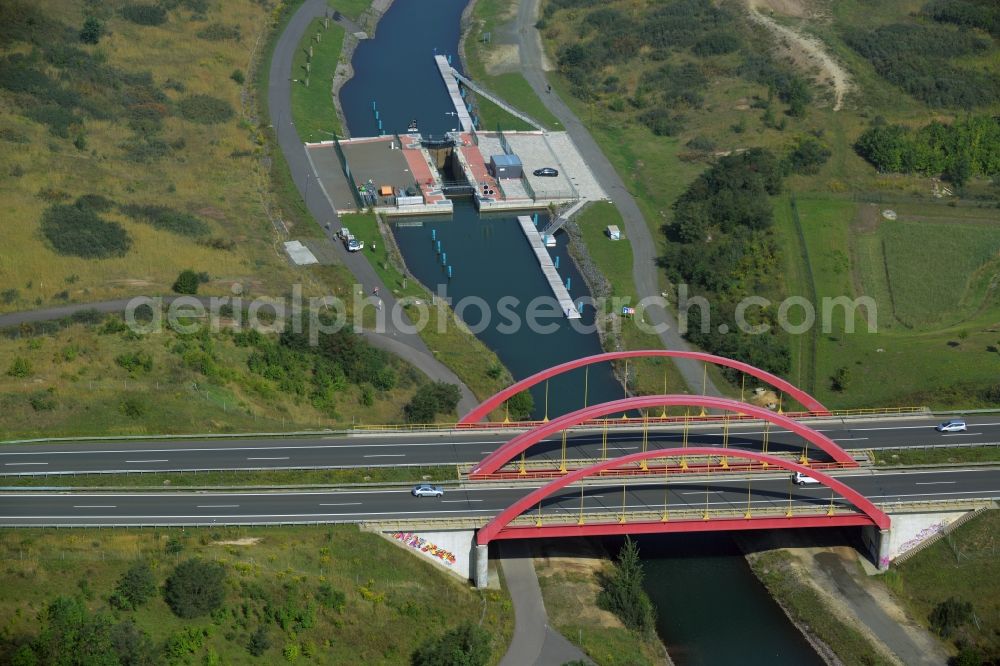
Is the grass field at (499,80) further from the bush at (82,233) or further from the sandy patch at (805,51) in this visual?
the bush at (82,233)

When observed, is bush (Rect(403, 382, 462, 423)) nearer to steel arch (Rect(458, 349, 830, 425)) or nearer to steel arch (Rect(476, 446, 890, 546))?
steel arch (Rect(458, 349, 830, 425))

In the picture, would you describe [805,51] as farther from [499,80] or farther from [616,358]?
[616,358]

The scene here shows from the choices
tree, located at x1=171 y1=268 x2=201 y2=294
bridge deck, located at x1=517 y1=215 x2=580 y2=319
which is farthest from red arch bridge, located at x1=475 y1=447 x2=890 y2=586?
tree, located at x1=171 y1=268 x2=201 y2=294

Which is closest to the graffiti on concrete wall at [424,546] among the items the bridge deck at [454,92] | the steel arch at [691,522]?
the steel arch at [691,522]

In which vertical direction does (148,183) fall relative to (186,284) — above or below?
above

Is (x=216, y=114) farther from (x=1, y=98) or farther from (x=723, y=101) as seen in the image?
(x=723, y=101)

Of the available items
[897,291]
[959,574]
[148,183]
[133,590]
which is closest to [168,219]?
[148,183]
